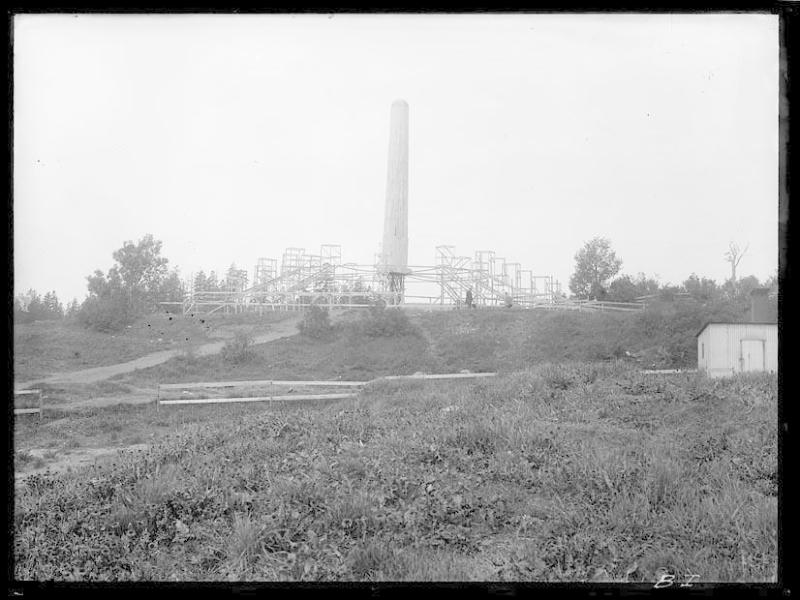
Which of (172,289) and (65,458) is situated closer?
(65,458)

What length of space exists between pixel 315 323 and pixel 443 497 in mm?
2939

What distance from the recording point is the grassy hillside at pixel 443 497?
384 cm

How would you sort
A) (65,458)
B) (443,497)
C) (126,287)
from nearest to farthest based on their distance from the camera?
(443,497) < (65,458) < (126,287)

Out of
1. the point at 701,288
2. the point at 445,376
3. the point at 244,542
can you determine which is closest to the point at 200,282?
the point at 244,542

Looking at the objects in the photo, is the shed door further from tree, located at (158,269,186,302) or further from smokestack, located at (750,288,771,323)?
tree, located at (158,269,186,302)

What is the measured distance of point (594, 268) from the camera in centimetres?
589

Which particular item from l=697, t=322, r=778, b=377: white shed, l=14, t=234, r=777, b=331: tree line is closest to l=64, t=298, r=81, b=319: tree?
l=14, t=234, r=777, b=331: tree line

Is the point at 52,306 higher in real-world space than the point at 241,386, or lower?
higher

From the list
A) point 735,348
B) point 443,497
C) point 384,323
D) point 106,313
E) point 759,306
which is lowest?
point 443,497

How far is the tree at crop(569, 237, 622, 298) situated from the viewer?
19.0ft

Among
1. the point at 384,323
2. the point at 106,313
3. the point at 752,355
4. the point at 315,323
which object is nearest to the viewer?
the point at 752,355

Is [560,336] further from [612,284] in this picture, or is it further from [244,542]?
[244,542]

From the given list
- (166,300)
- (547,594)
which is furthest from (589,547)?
(166,300)

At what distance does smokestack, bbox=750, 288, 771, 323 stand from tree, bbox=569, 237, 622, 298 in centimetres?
139
